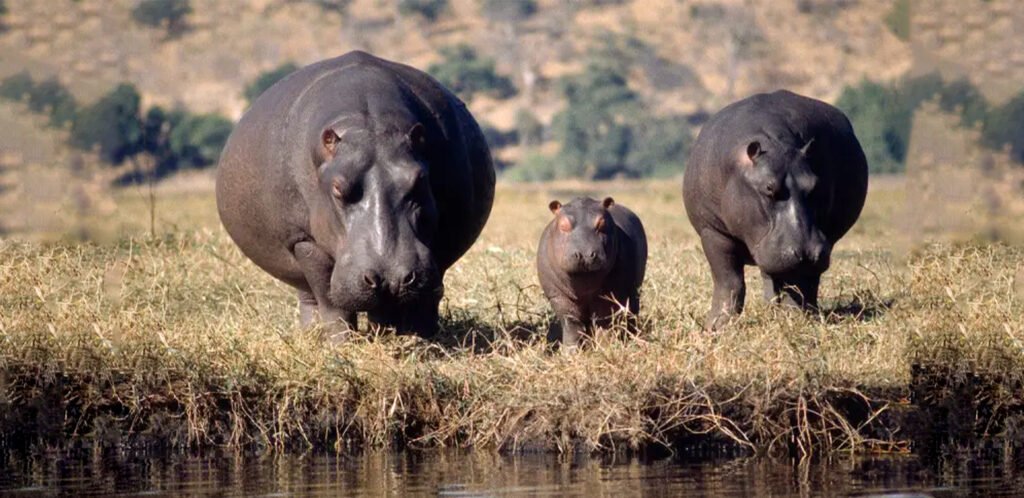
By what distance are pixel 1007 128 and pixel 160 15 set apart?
46625 mm

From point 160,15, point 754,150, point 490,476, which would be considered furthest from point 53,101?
point 160,15

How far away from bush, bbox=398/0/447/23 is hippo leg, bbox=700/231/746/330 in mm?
54978

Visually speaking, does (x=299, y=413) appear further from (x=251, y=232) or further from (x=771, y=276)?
(x=771, y=276)

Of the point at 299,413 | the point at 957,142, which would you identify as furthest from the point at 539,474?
the point at 957,142

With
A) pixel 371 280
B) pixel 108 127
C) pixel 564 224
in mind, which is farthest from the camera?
pixel 108 127

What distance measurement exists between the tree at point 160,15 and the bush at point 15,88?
42.3 metres

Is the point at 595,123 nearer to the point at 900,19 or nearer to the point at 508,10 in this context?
the point at 900,19

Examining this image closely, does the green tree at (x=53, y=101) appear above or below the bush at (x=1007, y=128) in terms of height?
above

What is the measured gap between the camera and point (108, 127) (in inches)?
835

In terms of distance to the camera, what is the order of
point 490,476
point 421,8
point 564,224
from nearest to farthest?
point 490,476, point 564,224, point 421,8

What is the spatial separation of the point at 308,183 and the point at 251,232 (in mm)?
968

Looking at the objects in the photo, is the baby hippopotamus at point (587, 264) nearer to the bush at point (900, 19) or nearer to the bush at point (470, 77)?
the bush at point (900, 19)

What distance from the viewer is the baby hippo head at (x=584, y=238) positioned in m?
9.23

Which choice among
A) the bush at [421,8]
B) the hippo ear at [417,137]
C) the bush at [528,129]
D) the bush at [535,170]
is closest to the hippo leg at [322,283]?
the hippo ear at [417,137]
